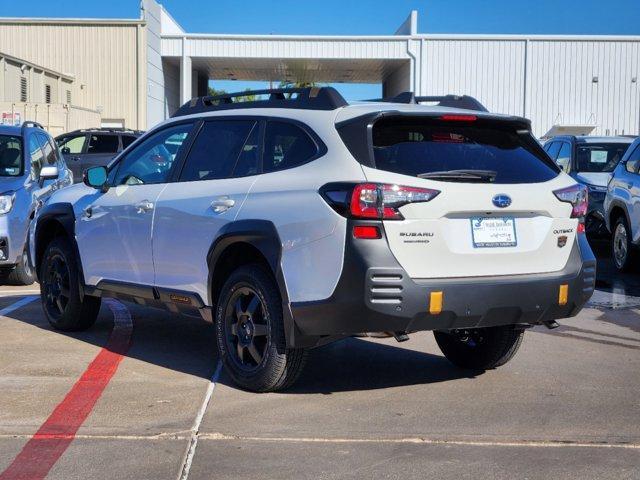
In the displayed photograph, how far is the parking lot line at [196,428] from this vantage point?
4410 millimetres

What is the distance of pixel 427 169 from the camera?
5.36 meters

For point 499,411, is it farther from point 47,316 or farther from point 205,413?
point 47,316

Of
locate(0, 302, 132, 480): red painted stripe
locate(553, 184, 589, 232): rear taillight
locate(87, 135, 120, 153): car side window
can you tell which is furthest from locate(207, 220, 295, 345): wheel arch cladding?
locate(87, 135, 120, 153): car side window

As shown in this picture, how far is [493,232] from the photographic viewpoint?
5449 millimetres

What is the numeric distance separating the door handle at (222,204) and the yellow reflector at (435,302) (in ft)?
4.63

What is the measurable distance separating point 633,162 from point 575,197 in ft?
21.6

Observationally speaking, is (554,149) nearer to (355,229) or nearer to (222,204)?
(222,204)

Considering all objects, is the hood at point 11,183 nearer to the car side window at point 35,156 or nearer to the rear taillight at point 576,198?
the car side window at point 35,156

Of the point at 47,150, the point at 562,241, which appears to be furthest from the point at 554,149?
the point at 562,241

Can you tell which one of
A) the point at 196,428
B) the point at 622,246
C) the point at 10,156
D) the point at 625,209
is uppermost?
the point at 10,156

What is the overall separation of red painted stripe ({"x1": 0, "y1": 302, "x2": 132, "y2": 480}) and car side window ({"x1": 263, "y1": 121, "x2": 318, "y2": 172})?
1.75 meters

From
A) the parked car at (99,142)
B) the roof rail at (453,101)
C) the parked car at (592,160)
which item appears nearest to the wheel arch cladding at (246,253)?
the roof rail at (453,101)

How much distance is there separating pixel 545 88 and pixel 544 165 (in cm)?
3871

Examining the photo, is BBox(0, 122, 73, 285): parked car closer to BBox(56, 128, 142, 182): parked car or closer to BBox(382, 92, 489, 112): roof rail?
BBox(382, 92, 489, 112): roof rail
